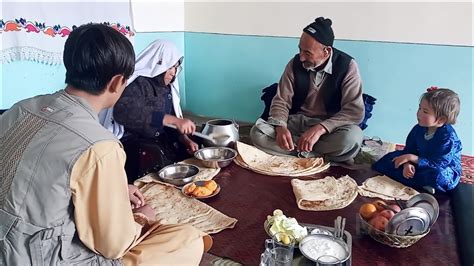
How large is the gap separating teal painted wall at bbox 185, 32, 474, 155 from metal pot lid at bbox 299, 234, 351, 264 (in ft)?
6.45

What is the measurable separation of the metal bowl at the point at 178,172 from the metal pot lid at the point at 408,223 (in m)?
0.91

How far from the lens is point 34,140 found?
3.14ft

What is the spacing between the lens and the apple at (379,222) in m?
1.44

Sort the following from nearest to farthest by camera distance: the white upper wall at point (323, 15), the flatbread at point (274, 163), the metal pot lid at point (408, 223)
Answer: the metal pot lid at point (408, 223) → the flatbread at point (274, 163) → the white upper wall at point (323, 15)

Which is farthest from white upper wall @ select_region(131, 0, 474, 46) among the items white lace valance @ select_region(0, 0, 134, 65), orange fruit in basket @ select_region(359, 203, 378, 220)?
orange fruit in basket @ select_region(359, 203, 378, 220)

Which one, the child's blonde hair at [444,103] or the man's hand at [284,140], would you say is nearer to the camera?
the child's blonde hair at [444,103]

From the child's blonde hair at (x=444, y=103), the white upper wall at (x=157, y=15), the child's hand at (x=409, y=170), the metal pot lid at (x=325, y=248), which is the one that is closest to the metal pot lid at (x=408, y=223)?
the metal pot lid at (x=325, y=248)

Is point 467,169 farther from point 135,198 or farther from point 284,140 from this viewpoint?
point 135,198

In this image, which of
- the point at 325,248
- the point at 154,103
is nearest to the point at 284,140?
the point at 154,103

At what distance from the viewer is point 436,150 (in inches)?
75.0

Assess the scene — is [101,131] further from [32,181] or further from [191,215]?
[191,215]

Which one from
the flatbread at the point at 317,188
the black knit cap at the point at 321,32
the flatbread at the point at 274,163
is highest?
the black knit cap at the point at 321,32

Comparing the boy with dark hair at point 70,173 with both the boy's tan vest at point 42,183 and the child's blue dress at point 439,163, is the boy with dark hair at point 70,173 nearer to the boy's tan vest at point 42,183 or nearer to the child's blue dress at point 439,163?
the boy's tan vest at point 42,183

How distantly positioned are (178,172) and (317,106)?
102 centimetres
